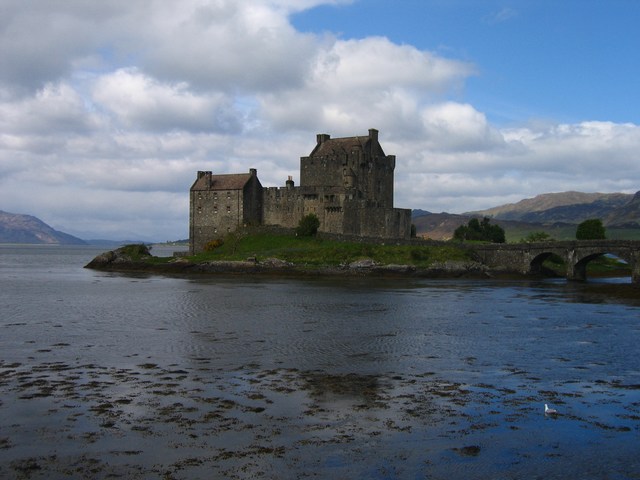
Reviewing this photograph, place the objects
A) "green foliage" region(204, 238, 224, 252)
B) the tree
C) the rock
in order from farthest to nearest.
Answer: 1. the tree
2. "green foliage" region(204, 238, 224, 252)
3. the rock

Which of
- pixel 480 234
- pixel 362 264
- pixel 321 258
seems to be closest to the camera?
pixel 362 264

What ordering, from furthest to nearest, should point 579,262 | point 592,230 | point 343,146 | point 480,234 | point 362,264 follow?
point 480,234 → point 592,230 → point 343,146 → point 362,264 → point 579,262

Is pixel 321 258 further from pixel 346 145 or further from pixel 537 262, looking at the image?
pixel 537 262

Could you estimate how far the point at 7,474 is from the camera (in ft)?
37.9

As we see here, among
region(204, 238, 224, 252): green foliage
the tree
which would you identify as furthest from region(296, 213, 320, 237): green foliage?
the tree

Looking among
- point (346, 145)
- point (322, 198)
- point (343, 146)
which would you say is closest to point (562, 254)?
point (322, 198)

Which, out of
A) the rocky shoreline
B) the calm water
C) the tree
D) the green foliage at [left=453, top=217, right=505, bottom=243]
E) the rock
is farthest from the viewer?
the green foliage at [left=453, top=217, right=505, bottom=243]

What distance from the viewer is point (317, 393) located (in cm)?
1770

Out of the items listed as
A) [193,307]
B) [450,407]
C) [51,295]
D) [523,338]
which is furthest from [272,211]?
[450,407]

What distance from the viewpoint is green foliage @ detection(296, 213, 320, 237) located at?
73.1 metres

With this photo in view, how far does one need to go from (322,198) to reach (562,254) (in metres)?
25.5

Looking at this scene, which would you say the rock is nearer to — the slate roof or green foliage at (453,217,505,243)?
the slate roof

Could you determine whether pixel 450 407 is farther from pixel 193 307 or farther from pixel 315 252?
pixel 315 252

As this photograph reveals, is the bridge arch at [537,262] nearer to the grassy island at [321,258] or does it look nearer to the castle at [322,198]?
the grassy island at [321,258]
